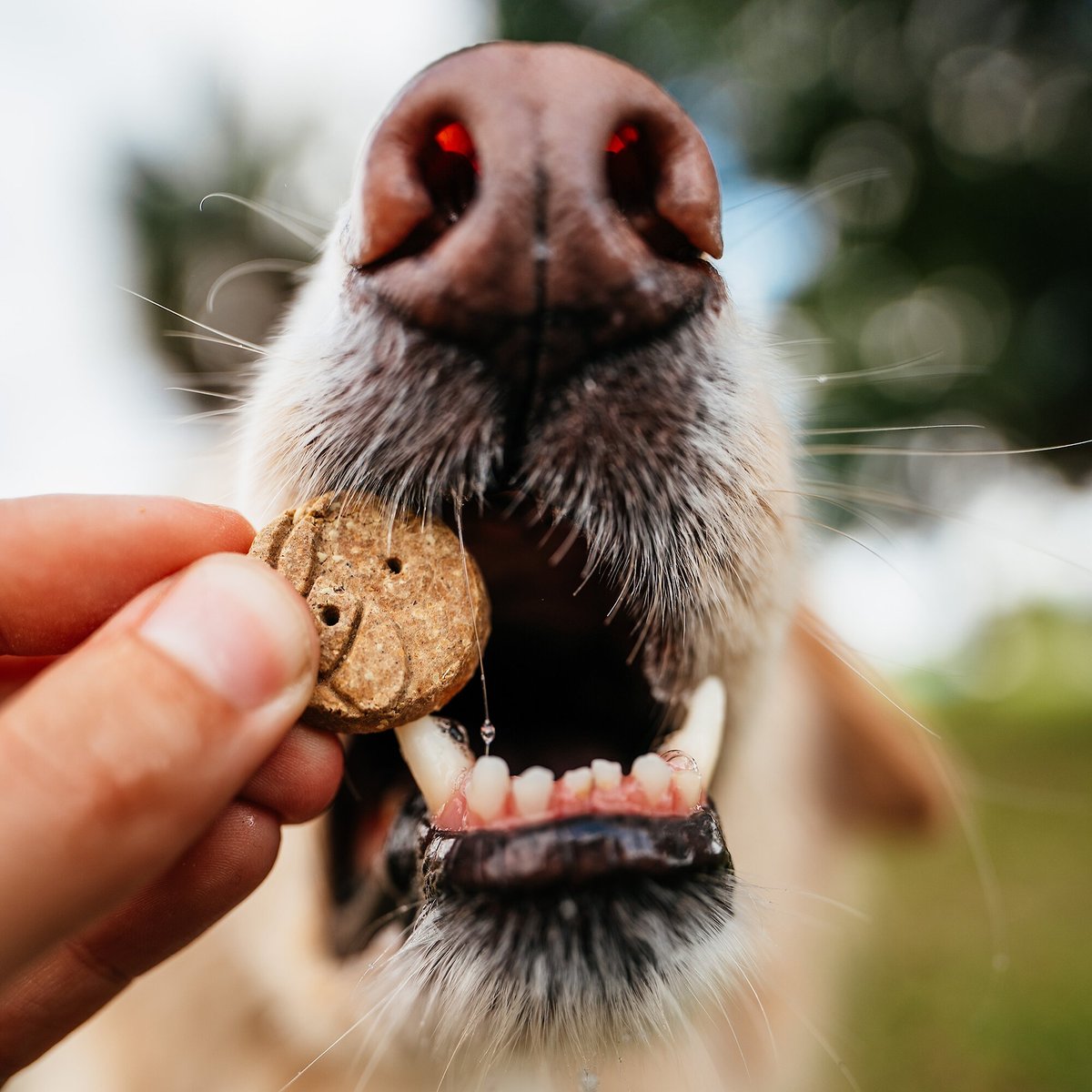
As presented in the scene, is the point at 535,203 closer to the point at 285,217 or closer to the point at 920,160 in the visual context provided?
the point at 285,217

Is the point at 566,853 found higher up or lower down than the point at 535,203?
lower down

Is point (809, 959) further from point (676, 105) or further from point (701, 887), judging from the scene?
point (676, 105)

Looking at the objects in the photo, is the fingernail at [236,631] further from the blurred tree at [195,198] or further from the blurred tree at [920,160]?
the blurred tree at [920,160]

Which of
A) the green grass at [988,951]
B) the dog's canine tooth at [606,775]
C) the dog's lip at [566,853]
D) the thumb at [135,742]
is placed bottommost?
the green grass at [988,951]

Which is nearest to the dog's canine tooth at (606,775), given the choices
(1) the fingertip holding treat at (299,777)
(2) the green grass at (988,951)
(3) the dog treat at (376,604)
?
(3) the dog treat at (376,604)

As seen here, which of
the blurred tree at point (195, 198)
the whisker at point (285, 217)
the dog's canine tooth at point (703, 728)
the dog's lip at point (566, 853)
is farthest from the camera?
the blurred tree at point (195, 198)

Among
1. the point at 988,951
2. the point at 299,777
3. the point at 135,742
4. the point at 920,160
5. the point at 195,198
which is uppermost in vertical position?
the point at 920,160

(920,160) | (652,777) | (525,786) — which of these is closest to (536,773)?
(525,786)
